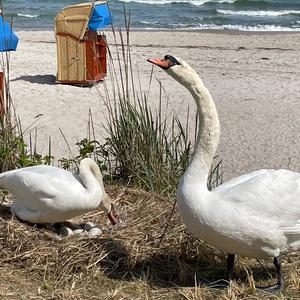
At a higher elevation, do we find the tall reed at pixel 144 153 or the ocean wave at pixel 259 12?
the tall reed at pixel 144 153

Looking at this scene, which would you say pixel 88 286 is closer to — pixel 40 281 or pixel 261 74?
pixel 40 281

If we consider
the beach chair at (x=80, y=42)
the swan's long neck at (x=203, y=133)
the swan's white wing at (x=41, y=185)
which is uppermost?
the swan's long neck at (x=203, y=133)

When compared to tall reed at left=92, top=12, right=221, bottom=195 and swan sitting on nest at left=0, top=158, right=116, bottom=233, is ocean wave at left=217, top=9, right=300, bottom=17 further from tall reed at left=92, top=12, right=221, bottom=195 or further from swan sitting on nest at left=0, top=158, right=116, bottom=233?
swan sitting on nest at left=0, top=158, right=116, bottom=233

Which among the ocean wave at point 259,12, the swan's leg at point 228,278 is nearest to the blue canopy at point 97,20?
the swan's leg at point 228,278

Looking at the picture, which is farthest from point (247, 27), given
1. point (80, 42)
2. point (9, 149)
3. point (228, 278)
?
point (228, 278)

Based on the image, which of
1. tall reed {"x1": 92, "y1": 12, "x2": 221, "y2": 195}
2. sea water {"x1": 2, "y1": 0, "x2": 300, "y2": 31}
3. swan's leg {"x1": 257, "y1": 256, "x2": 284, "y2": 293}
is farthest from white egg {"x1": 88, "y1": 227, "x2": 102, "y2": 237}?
sea water {"x1": 2, "y1": 0, "x2": 300, "y2": 31}

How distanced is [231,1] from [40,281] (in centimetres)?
3227

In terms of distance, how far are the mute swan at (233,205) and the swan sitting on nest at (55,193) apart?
105cm

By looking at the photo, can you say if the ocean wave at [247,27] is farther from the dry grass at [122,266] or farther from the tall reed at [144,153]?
the dry grass at [122,266]

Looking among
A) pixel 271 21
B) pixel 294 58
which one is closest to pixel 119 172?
pixel 294 58

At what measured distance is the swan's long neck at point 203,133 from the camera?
14.4 feet

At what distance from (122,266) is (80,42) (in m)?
9.04

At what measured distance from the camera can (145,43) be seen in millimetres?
19984

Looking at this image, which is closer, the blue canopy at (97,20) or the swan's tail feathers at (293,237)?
the swan's tail feathers at (293,237)
